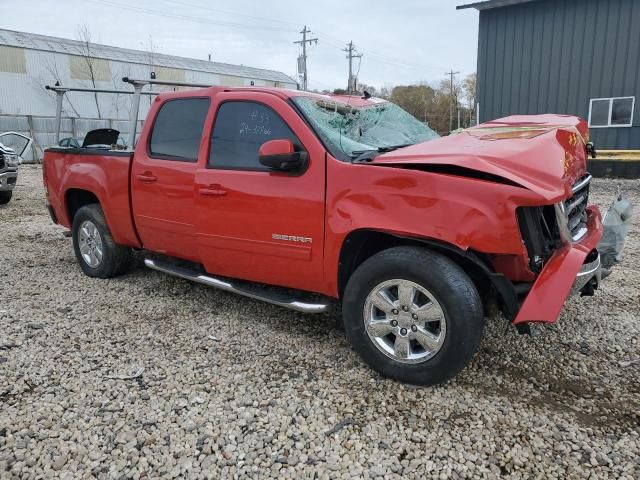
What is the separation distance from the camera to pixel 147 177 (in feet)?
14.0

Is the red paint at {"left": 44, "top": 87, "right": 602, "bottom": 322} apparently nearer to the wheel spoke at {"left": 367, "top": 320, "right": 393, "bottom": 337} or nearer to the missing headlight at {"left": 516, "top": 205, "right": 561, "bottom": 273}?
the missing headlight at {"left": 516, "top": 205, "right": 561, "bottom": 273}

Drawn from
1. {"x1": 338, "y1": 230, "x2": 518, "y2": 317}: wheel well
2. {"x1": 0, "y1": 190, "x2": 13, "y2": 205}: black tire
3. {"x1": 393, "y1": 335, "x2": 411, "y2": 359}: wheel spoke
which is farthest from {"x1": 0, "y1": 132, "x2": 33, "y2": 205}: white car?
{"x1": 393, "y1": 335, "x2": 411, "y2": 359}: wheel spoke

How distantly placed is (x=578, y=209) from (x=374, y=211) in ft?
5.10

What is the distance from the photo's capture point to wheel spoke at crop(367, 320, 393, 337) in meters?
3.02

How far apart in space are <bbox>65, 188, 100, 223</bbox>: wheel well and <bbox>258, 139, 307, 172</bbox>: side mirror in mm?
2809

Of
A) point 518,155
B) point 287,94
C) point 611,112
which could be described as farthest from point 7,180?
point 611,112

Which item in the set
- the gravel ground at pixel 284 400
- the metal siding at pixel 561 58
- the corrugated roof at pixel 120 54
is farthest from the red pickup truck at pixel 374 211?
the corrugated roof at pixel 120 54

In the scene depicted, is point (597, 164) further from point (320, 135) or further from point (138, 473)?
point (138, 473)

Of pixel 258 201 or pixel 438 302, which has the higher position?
pixel 258 201

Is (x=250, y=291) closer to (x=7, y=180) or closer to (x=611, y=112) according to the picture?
(x=7, y=180)

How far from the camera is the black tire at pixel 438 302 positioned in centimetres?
276

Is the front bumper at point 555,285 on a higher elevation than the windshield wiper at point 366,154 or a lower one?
lower

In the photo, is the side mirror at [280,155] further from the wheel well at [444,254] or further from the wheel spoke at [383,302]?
the wheel spoke at [383,302]

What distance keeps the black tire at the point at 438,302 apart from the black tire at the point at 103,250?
291 centimetres
